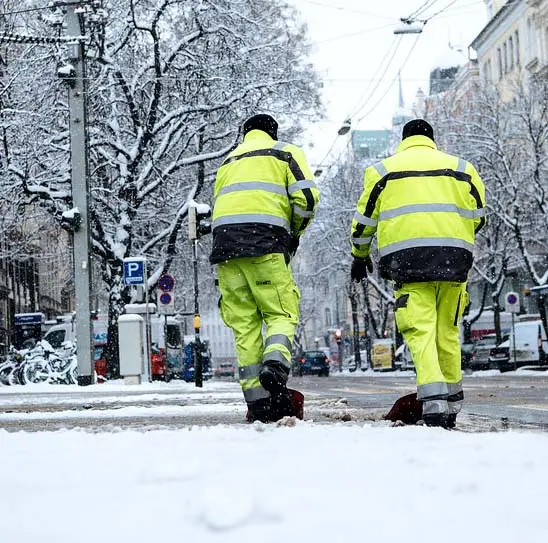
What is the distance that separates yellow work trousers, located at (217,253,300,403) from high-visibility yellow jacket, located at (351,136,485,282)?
1.97ft

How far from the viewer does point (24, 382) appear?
25.5m

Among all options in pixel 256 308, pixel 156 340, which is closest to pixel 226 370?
pixel 156 340

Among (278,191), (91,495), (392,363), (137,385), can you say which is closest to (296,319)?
(278,191)

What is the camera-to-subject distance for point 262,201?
6.73m

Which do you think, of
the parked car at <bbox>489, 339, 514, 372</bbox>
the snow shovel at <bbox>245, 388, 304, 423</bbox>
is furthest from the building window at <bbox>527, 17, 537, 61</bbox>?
the snow shovel at <bbox>245, 388, 304, 423</bbox>

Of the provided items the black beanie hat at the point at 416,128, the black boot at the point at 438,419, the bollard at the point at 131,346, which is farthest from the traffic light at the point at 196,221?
the black boot at the point at 438,419

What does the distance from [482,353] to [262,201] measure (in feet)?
120

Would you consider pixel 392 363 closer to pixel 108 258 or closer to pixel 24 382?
pixel 108 258

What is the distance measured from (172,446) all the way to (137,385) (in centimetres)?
1805

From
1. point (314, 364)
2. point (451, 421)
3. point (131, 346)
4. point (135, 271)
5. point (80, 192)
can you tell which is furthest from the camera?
point (314, 364)

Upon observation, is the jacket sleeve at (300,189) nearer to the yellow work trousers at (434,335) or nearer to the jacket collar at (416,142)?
the jacket collar at (416,142)

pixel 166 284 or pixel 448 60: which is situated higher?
pixel 448 60

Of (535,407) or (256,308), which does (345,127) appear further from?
(256,308)

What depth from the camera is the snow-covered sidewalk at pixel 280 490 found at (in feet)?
8.01
